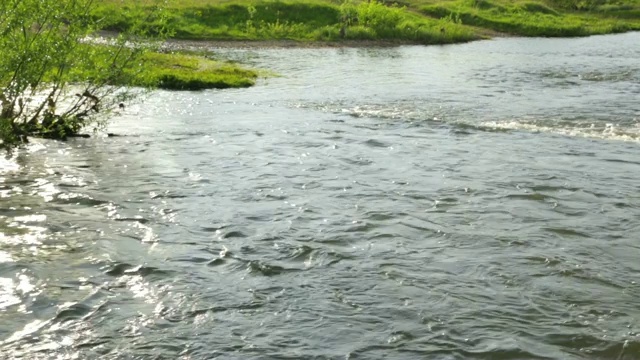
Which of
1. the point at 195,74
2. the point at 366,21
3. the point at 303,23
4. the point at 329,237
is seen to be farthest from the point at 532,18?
the point at 329,237

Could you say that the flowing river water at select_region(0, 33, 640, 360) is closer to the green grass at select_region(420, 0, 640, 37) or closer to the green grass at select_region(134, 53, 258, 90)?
the green grass at select_region(134, 53, 258, 90)

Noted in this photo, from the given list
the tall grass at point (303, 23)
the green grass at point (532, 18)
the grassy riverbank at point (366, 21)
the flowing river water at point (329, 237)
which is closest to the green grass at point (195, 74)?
the flowing river water at point (329, 237)

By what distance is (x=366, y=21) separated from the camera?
2830 inches

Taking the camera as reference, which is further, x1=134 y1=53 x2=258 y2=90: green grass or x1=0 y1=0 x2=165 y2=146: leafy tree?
x1=134 y1=53 x2=258 y2=90: green grass

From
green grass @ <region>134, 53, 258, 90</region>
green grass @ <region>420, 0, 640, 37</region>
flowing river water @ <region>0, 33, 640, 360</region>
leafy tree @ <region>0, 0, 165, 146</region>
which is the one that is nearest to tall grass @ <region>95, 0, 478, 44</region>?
green grass @ <region>420, 0, 640, 37</region>

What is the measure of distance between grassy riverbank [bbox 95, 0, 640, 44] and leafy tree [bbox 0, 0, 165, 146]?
33.1 m

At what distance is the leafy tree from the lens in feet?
65.1

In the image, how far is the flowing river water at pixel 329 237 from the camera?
11.0 metres

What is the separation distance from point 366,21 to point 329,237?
5861cm

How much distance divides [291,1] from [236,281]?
6559cm

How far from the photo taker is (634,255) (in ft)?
46.6

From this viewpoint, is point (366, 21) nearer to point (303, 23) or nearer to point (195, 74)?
point (303, 23)

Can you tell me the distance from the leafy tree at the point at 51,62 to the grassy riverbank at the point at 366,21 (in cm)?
3310

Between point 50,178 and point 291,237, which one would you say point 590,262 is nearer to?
point 291,237
